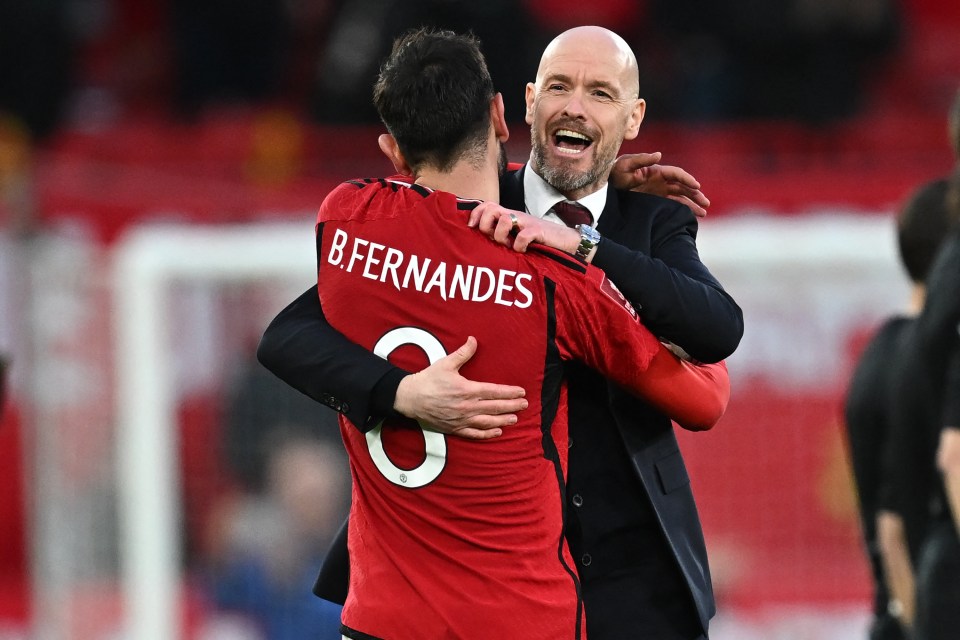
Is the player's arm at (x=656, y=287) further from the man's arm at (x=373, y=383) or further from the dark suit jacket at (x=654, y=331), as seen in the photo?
the man's arm at (x=373, y=383)

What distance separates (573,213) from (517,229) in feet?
1.11

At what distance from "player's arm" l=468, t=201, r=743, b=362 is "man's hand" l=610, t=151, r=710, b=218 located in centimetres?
33

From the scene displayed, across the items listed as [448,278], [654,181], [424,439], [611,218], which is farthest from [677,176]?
[424,439]

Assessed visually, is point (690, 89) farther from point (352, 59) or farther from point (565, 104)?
point (565, 104)

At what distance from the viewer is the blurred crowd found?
8531 mm

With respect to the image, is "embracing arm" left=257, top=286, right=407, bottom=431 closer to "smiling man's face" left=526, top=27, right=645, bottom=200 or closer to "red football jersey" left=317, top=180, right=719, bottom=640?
"red football jersey" left=317, top=180, right=719, bottom=640

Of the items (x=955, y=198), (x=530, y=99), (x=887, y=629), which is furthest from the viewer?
(x=887, y=629)

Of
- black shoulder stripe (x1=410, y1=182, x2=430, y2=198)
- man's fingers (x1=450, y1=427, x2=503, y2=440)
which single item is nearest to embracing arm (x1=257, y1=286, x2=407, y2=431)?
man's fingers (x1=450, y1=427, x2=503, y2=440)

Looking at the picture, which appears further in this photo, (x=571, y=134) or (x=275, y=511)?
(x=275, y=511)

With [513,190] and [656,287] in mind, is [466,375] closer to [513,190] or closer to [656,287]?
[656,287]

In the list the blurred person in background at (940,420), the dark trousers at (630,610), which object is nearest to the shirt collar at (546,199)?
the dark trousers at (630,610)

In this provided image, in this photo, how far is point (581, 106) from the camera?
2.85m

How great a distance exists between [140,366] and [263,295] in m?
0.56

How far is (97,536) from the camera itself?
6293mm
